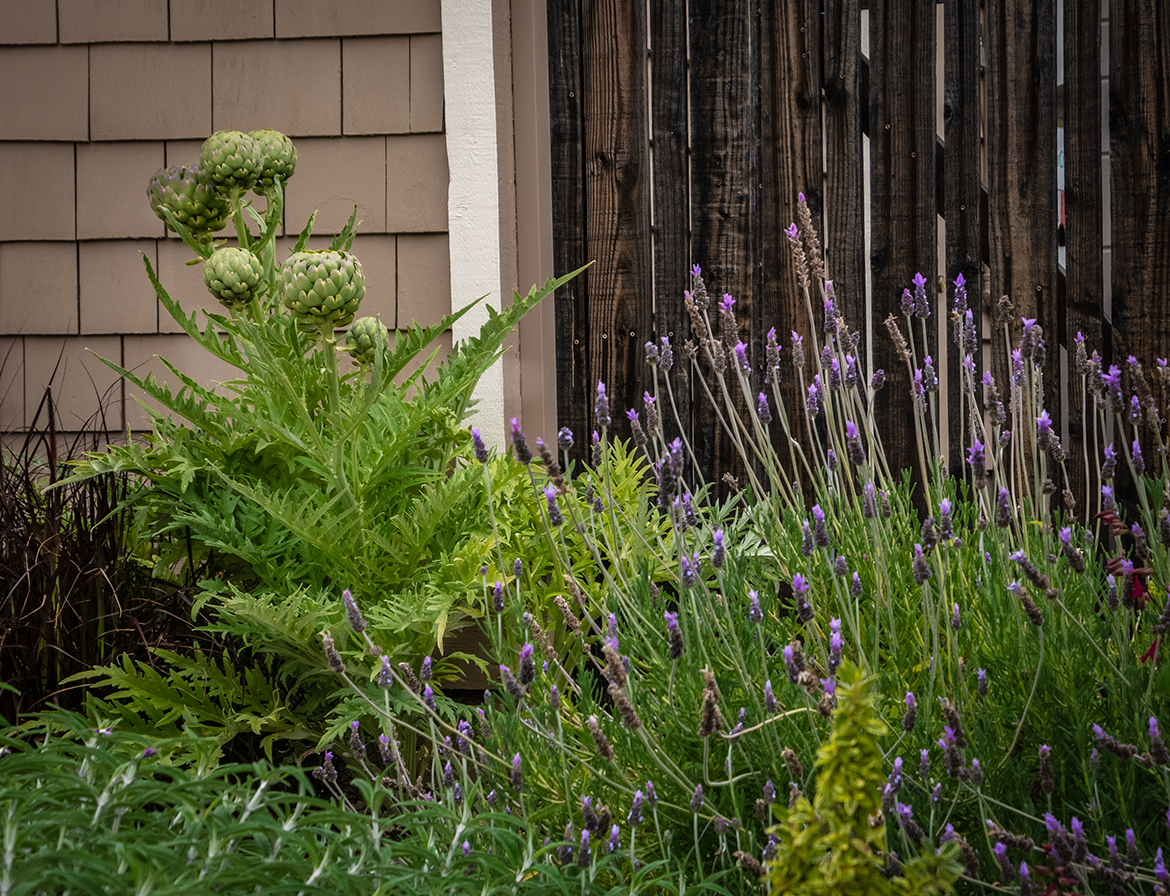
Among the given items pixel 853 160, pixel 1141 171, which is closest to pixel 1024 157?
pixel 1141 171

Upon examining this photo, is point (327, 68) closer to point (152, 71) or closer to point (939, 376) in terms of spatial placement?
point (152, 71)

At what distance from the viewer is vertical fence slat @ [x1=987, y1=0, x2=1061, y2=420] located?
8.89ft

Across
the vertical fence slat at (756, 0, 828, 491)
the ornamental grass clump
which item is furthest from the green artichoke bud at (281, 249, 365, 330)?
the vertical fence slat at (756, 0, 828, 491)

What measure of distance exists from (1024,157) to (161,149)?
8.87 feet

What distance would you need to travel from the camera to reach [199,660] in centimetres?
194

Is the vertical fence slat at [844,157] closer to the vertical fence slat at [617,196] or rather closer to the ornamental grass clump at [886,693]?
the vertical fence slat at [617,196]

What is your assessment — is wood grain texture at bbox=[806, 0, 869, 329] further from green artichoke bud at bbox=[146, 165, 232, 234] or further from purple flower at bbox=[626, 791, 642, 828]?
purple flower at bbox=[626, 791, 642, 828]

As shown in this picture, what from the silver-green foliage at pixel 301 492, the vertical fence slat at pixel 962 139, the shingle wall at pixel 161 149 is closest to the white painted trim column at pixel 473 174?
the shingle wall at pixel 161 149

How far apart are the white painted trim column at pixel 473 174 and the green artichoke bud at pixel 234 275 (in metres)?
0.89

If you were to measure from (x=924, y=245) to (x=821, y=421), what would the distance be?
0.64m

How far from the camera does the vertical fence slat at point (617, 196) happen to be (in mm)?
2723

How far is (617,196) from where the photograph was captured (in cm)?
277

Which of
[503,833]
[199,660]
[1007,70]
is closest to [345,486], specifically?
[199,660]

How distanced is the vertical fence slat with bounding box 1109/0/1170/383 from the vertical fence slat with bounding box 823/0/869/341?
0.78m
